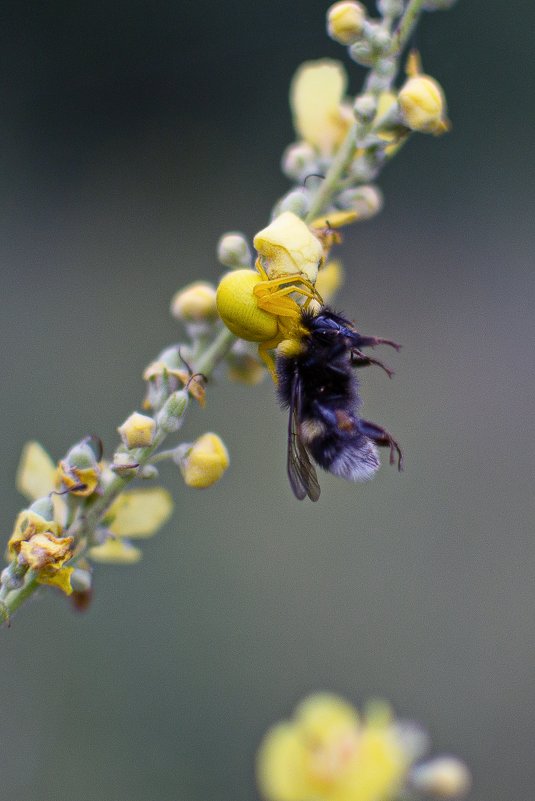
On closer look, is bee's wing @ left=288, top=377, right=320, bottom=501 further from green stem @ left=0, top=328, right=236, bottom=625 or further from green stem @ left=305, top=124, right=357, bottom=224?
green stem @ left=305, top=124, right=357, bottom=224

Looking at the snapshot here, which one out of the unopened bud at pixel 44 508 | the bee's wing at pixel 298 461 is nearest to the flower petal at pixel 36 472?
the unopened bud at pixel 44 508

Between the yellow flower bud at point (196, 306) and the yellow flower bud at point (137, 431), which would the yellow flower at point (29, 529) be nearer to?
the yellow flower bud at point (137, 431)

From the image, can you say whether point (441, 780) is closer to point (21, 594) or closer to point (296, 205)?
point (21, 594)

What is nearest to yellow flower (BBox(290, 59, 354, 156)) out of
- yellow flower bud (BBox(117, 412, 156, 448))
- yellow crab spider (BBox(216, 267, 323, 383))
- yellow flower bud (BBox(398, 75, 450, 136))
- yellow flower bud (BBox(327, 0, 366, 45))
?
yellow flower bud (BBox(327, 0, 366, 45))

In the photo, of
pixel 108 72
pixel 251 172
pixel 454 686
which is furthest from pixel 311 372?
pixel 108 72

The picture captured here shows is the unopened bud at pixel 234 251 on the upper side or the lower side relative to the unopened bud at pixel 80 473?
upper

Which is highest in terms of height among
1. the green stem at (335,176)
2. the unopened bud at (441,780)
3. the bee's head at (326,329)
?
the green stem at (335,176)
